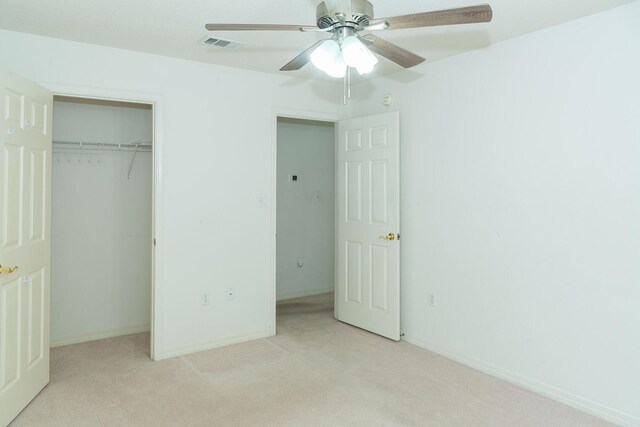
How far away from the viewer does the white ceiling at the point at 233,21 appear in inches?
98.7

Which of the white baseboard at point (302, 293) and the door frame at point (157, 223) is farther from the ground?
the door frame at point (157, 223)

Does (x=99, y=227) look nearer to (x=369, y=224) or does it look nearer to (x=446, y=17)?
(x=369, y=224)

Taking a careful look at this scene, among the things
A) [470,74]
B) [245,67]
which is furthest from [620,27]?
[245,67]

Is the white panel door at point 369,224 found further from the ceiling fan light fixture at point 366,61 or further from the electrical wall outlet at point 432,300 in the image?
the ceiling fan light fixture at point 366,61

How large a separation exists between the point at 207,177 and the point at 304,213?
7.21 ft

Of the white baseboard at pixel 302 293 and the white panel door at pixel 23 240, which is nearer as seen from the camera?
the white panel door at pixel 23 240

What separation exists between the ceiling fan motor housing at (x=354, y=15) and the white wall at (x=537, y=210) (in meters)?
1.69

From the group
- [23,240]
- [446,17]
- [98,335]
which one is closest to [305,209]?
[98,335]

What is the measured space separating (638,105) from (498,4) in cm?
98

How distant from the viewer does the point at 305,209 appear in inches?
228

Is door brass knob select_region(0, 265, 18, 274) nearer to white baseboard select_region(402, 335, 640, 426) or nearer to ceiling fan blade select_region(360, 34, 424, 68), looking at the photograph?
ceiling fan blade select_region(360, 34, 424, 68)

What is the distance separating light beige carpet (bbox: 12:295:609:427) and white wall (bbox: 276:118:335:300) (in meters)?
1.80

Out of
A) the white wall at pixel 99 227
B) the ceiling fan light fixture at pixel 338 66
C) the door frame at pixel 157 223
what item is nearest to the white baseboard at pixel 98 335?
the white wall at pixel 99 227

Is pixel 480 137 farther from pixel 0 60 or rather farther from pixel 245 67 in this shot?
pixel 0 60
